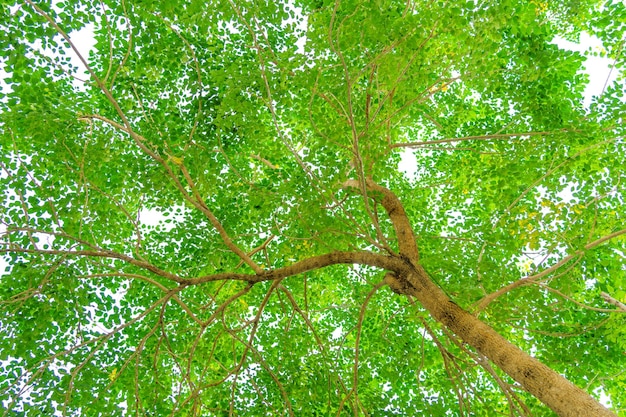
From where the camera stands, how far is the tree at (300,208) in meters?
4.34

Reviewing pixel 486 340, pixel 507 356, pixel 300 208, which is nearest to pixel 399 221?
pixel 300 208

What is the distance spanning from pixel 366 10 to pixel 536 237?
3.12 meters

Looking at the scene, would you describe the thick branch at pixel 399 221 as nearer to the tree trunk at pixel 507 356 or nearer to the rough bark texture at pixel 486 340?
the rough bark texture at pixel 486 340

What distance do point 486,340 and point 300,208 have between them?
214 centimetres

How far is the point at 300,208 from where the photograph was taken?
180 inches

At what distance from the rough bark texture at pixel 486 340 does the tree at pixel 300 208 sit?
0.02 meters

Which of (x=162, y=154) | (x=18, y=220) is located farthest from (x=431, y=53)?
(x=18, y=220)

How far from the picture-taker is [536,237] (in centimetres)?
497

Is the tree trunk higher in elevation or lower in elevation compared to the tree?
lower

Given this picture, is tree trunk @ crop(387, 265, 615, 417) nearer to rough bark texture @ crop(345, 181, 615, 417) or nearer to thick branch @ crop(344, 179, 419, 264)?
rough bark texture @ crop(345, 181, 615, 417)

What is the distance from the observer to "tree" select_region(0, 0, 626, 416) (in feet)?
14.2

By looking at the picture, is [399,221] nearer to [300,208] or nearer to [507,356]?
→ [300,208]

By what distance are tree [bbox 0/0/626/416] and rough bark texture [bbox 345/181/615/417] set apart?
0.06 feet

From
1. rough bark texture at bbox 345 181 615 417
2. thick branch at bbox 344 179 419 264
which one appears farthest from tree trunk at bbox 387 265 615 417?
thick branch at bbox 344 179 419 264
